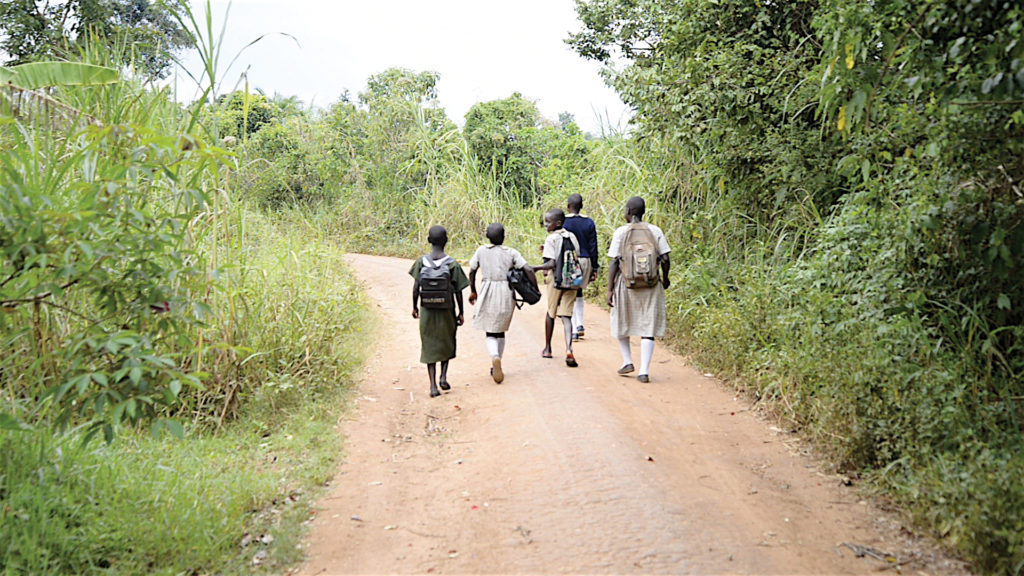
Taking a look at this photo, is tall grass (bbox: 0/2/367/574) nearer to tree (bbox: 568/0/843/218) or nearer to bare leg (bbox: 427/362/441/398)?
bare leg (bbox: 427/362/441/398)

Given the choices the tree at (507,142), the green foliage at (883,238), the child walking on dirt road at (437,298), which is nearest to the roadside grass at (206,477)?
the child walking on dirt road at (437,298)

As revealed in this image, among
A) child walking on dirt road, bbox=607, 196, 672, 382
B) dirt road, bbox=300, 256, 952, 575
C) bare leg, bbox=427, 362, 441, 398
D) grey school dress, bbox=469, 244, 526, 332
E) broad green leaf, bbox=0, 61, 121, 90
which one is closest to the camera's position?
dirt road, bbox=300, 256, 952, 575

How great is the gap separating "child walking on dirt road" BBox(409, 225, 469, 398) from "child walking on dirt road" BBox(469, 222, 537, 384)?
29 cm

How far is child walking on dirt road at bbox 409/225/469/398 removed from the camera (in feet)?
22.6

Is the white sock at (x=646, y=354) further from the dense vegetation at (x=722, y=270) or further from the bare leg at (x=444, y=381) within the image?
the bare leg at (x=444, y=381)

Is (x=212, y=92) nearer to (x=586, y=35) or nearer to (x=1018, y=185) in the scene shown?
(x=1018, y=185)

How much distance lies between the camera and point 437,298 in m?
6.88

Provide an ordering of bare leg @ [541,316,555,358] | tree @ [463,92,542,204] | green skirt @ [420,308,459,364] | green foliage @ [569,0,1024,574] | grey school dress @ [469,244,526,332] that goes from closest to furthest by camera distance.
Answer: green foliage @ [569,0,1024,574] < green skirt @ [420,308,459,364] < grey school dress @ [469,244,526,332] < bare leg @ [541,316,555,358] < tree @ [463,92,542,204]

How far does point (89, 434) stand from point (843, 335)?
16.3ft

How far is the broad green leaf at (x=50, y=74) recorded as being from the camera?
5352 mm

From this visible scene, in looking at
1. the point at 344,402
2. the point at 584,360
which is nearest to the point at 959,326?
the point at 584,360

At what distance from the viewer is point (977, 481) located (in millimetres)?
4094


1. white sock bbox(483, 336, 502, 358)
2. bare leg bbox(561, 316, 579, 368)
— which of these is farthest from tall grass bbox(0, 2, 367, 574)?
bare leg bbox(561, 316, 579, 368)

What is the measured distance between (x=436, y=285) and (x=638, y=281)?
186 cm
